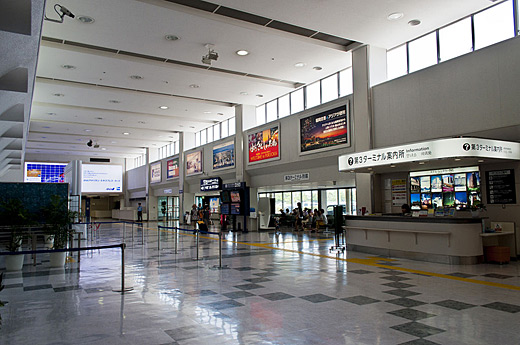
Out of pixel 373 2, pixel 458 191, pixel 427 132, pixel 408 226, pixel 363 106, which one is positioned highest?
pixel 373 2

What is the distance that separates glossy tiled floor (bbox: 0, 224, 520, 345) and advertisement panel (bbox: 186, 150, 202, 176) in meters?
16.1

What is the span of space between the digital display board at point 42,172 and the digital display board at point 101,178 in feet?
8.11

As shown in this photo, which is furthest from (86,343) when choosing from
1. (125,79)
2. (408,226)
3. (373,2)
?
(125,79)

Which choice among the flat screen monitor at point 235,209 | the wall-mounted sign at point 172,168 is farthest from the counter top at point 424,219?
the wall-mounted sign at point 172,168

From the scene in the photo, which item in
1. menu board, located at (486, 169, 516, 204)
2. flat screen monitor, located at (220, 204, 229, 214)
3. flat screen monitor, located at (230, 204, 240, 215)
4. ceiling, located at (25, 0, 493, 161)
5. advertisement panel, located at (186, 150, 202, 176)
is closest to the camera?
menu board, located at (486, 169, 516, 204)

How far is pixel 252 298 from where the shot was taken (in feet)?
19.0

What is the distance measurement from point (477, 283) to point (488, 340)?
3138 millimetres

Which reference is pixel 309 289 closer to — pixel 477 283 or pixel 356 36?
pixel 477 283

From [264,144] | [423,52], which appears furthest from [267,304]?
[264,144]

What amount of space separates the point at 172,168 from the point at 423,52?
2117cm

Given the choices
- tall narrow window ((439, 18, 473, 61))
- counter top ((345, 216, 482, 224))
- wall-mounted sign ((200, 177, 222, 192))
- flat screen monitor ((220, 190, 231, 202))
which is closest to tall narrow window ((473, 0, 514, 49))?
tall narrow window ((439, 18, 473, 61))

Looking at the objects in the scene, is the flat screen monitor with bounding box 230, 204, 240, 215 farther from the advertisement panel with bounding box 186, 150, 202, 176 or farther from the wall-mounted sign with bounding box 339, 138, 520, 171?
the wall-mounted sign with bounding box 339, 138, 520, 171

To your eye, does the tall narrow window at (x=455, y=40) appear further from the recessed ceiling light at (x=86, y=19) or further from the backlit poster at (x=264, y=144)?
the recessed ceiling light at (x=86, y=19)

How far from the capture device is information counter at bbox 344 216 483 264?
866 cm
